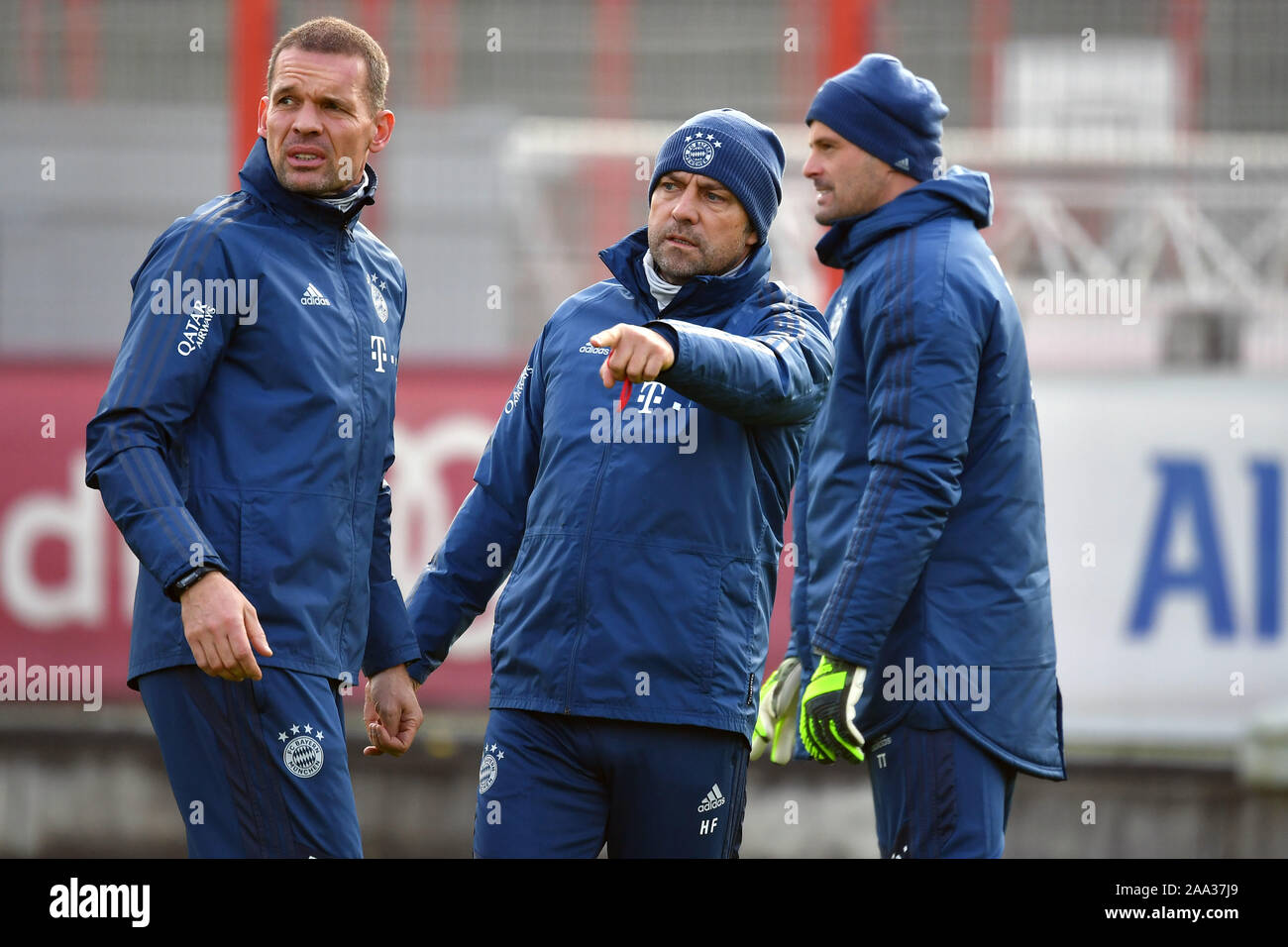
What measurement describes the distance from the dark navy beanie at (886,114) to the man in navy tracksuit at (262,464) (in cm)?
132

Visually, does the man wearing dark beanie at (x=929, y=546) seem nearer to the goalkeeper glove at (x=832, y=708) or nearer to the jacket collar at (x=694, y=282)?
the goalkeeper glove at (x=832, y=708)

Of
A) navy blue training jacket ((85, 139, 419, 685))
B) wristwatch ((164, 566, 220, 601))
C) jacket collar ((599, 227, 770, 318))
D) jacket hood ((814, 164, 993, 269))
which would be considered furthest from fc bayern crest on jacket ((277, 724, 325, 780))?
jacket hood ((814, 164, 993, 269))

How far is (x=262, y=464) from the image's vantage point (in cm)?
323

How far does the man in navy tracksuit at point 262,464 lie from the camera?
10.4 feet

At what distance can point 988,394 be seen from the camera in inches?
153

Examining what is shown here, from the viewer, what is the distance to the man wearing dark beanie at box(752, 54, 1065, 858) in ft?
12.2

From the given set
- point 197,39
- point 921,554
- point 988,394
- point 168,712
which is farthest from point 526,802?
point 197,39

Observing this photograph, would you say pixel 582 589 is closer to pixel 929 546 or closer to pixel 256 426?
pixel 256 426

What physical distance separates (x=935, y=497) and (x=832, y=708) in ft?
1.72

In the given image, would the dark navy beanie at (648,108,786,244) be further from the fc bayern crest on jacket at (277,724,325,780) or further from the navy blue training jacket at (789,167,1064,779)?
the fc bayern crest on jacket at (277,724,325,780)

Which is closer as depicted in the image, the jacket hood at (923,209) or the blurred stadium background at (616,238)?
the jacket hood at (923,209)

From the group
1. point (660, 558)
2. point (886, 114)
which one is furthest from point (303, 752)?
point (886, 114)

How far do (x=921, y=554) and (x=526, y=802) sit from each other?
1.04 metres

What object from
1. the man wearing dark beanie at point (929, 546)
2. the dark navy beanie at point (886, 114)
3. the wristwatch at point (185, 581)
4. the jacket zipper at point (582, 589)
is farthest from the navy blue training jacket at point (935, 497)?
the wristwatch at point (185, 581)
